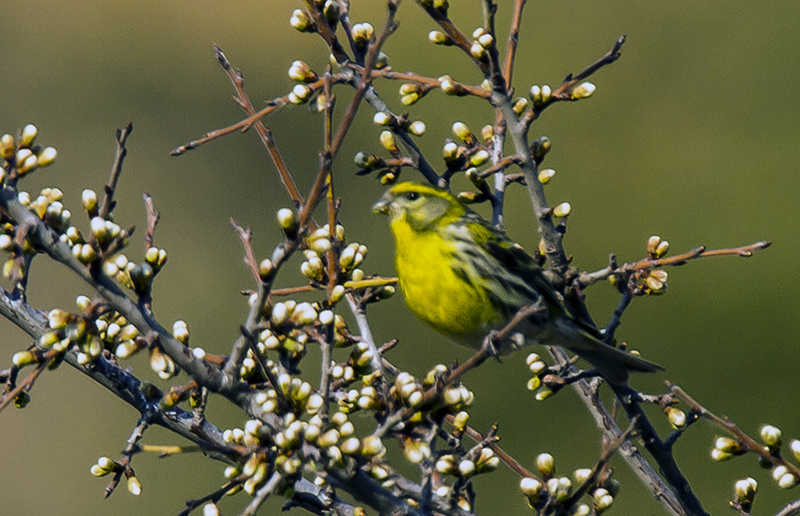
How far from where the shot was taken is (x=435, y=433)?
1.63 meters

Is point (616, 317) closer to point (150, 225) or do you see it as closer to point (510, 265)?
point (510, 265)

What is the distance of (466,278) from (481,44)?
93cm

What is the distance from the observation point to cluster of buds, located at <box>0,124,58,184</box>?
1644 mm

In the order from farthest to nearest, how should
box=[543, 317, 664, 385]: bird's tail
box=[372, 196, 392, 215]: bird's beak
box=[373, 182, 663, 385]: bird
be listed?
box=[372, 196, 392, 215]: bird's beak < box=[373, 182, 663, 385]: bird < box=[543, 317, 664, 385]: bird's tail

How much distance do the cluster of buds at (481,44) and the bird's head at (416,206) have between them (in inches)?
35.8

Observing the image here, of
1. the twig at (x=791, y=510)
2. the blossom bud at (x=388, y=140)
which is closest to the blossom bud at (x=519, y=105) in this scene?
the blossom bud at (x=388, y=140)

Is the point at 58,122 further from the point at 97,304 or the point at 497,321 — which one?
the point at 97,304

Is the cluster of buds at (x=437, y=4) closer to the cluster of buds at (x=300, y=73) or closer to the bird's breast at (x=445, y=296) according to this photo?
the cluster of buds at (x=300, y=73)

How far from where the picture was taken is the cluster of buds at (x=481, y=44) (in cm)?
210

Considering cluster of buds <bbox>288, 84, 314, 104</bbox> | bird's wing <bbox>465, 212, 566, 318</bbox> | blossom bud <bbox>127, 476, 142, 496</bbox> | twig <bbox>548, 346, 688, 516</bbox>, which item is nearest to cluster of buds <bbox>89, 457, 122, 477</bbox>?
blossom bud <bbox>127, 476, 142, 496</bbox>

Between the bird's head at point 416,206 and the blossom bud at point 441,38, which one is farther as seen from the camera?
the bird's head at point 416,206

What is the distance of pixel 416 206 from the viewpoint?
10.0 feet

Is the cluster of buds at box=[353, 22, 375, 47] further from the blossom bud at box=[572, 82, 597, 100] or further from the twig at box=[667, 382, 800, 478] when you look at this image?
the twig at box=[667, 382, 800, 478]

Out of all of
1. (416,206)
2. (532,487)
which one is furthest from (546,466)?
(416,206)
